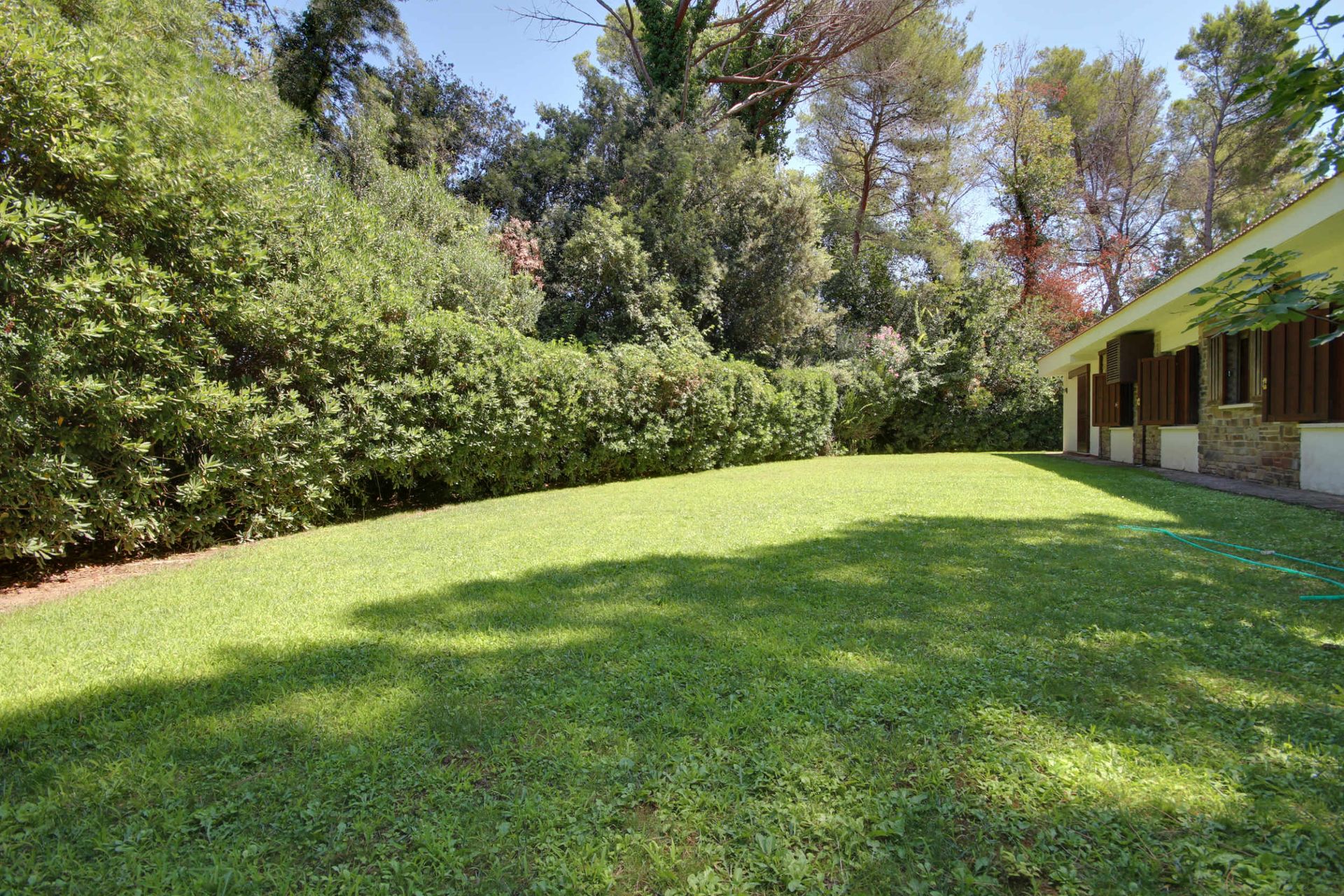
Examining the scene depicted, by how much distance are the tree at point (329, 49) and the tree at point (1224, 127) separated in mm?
23958

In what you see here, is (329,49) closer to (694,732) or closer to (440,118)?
(440,118)

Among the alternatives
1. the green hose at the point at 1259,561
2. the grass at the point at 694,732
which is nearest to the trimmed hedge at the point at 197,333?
the grass at the point at 694,732

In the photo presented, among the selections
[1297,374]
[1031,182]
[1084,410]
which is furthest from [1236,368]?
[1031,182]

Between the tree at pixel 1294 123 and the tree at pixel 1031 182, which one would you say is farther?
the tree at pixel 1031 182

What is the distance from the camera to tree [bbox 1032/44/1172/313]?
75.8 ft

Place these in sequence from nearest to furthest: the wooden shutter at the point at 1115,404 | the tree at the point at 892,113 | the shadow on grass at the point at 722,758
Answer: the shadow on grass at the point at 722,758
the wooden shutter at the point at 1115,404
the tree at the point at 892,113

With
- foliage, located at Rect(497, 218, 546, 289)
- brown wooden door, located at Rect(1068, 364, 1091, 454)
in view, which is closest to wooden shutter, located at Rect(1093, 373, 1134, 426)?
brown wooden door, located at Rect(1068, 364, 1091, 454)

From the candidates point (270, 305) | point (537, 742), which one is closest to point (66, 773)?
point (537, 742)

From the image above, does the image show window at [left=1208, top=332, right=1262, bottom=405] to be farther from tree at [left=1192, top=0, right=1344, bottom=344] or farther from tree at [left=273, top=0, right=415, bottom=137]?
tree at [left=273, top=0, right=415, bottom=137]

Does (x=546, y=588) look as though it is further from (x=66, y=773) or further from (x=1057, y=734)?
(x=1057, y=734)

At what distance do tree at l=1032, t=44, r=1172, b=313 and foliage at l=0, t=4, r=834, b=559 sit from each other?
24500mm

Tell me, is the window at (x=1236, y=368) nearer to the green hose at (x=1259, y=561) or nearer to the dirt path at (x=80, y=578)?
the green hose at (x=1259, y=561)

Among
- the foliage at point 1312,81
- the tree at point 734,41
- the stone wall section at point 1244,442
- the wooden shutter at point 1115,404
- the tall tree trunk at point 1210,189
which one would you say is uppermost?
the tree at point 734,41

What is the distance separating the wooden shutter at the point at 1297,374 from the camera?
21.9 feet
